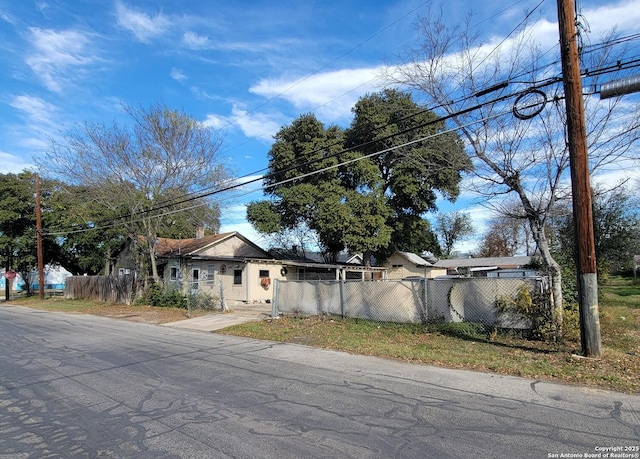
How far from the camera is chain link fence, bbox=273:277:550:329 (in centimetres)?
1021

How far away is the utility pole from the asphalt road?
216 centimetres

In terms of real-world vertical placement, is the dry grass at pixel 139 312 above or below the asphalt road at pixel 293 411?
below

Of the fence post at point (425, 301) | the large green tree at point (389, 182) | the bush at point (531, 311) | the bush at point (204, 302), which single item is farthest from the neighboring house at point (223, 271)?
the bush at point (531, 311)

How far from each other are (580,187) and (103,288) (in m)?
29.4

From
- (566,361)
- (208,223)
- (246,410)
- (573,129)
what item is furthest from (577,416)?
(208,223)

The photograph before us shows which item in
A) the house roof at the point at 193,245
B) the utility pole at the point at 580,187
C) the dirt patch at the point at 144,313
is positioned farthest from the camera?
the house roof at the point at 193,245

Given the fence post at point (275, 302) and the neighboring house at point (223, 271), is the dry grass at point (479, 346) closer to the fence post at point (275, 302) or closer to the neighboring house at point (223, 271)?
the fence post at point (275, 302)

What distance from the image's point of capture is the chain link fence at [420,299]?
10.2m

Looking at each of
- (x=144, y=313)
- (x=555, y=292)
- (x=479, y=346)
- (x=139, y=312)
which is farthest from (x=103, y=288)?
(x=555, y=292)

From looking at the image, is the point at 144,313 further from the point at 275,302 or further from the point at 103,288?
the point at 103,288

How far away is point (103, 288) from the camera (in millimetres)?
29125

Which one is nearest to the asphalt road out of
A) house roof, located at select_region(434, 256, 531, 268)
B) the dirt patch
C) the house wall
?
the dirt patch

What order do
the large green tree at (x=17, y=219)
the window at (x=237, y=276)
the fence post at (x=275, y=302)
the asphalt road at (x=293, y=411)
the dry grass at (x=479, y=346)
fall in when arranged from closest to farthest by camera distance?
1. the asphalt road at (x=293, y=411)
2. the dry grass at (x=479, y=346)
3. the fence post at (x=275, y=302)
4. the window at (x=237, y=276)
5. the large green tree at (x=17, y=219)

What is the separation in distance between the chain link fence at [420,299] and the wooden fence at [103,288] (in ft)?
48.6
